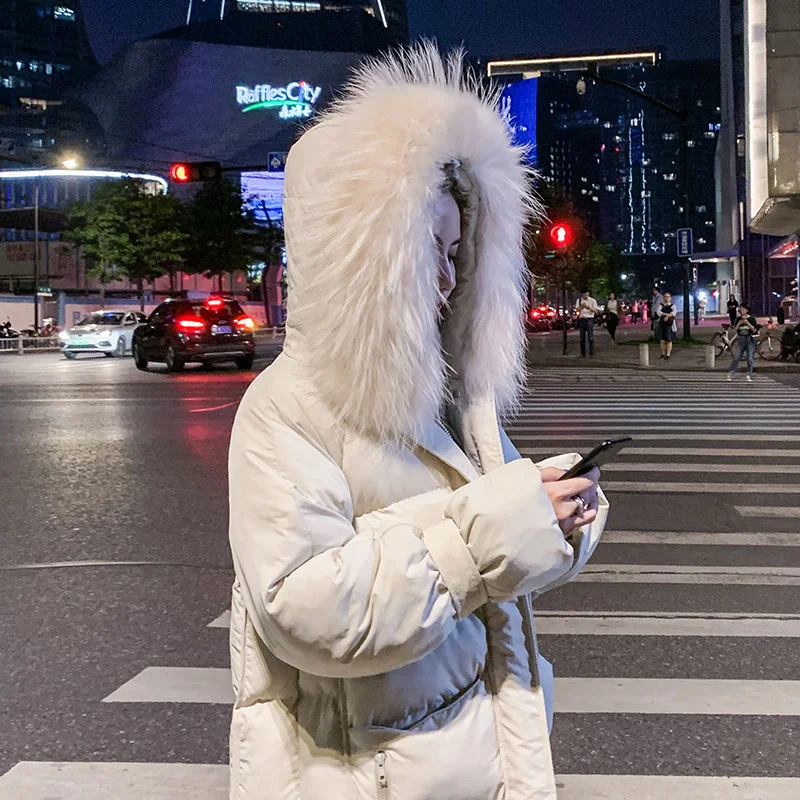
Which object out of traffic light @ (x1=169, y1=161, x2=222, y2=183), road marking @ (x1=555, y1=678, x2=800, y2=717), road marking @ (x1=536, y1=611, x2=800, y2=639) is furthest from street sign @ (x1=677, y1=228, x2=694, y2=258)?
road marking @ (x1=555, y1=678, x2=800, y2=717)

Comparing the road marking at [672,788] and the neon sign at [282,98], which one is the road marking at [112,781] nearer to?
the road marking at [672,788]

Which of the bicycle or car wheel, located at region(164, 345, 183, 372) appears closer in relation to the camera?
car wheel, located at region(164, 345, 183, 372)

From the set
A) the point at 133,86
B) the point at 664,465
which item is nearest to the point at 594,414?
the point at 664,465

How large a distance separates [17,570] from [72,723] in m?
2.64

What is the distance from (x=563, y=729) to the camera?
12.9 feet

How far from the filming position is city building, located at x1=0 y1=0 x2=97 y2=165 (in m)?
134

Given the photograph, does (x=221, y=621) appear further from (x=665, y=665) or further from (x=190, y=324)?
(x=190, y=324)

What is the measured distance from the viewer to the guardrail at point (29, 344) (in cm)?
4153

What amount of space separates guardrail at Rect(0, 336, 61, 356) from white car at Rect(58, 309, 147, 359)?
219 inches

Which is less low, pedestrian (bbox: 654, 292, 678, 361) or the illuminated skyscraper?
the illuminated skyscraper

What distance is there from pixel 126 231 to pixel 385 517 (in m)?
62.2

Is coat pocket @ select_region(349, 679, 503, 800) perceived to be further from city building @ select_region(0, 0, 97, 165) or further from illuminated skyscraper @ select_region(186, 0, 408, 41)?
illuminated skyscraper @ select_region(186, 0, 408, 41)

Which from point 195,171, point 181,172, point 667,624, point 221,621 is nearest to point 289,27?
point 181,172

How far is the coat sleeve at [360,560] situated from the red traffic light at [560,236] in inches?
1067
